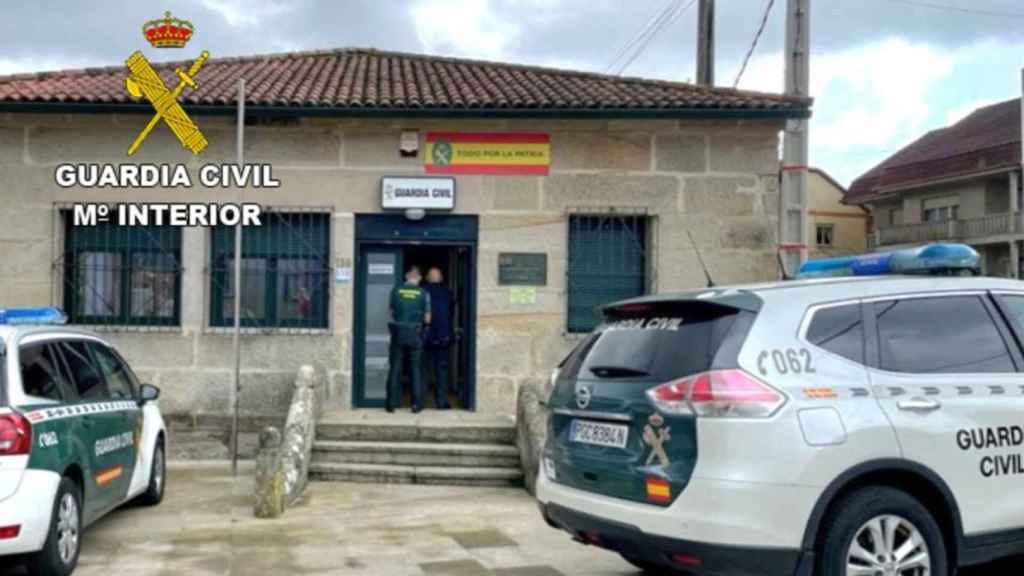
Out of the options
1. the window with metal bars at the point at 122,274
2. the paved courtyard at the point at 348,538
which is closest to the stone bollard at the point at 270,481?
the paved courtyard at the point at 348,538

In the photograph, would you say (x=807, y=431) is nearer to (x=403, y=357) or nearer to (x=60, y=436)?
(x=60, y=436)

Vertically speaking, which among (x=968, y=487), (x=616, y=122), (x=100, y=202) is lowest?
(x=968, y=487)

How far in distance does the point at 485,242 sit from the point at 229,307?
10.7 ft

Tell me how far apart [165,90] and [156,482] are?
527cm

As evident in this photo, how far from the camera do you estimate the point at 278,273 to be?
1234 cm

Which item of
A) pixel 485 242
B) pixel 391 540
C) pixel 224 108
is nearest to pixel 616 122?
pixel 485 242

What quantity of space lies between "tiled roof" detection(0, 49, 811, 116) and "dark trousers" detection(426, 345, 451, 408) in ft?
9.85

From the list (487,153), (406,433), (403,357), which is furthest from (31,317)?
(487,153)

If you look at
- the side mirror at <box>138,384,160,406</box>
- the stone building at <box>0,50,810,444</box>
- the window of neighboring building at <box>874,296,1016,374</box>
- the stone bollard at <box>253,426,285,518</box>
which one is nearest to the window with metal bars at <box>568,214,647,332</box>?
the stone building at <box>0,50,810,444</box>

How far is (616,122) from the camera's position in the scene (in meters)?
12.4

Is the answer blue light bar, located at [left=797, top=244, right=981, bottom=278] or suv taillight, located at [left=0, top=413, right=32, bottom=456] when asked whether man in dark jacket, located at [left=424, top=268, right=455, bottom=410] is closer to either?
suv taillight, located at [left=0, top=413, right=32, bottom=456]

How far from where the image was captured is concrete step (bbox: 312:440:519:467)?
10.5 m

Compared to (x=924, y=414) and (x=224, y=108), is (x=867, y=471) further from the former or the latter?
(x=224, y=108)

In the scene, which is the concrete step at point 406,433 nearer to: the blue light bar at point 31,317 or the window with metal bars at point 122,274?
the window with metal bars at point 122,274
